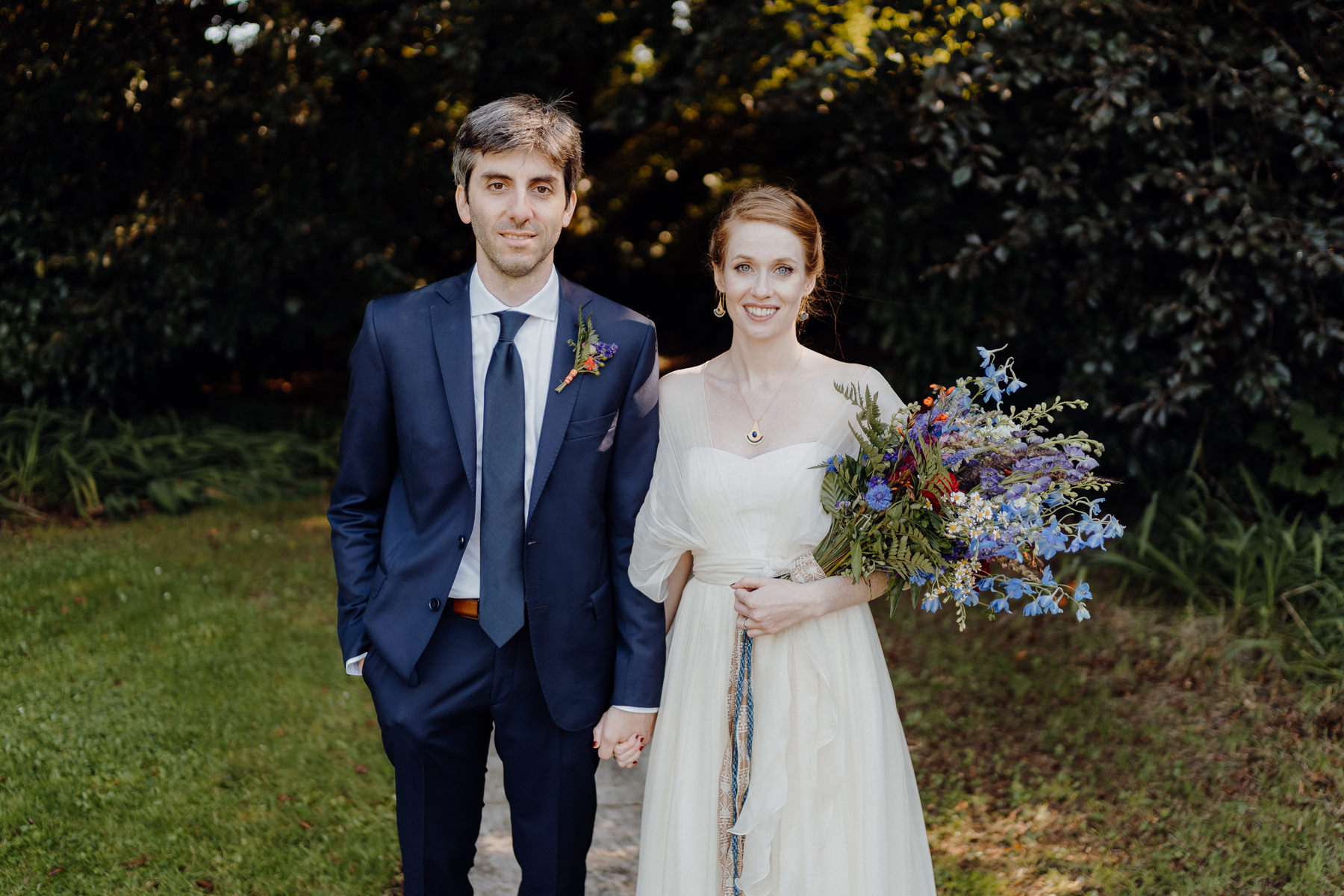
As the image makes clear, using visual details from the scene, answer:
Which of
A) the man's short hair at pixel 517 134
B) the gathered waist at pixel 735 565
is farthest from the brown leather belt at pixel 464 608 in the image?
the man's short hair at pixel 517 134

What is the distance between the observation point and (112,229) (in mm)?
6570

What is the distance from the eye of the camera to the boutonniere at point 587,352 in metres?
2.27

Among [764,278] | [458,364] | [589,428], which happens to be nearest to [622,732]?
[589,428]

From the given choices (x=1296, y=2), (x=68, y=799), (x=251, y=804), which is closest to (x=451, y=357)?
(x=251, y=804)

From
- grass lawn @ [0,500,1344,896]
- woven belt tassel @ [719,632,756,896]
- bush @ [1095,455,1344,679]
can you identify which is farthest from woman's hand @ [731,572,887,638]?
bush @ [1095,455,1344,679]

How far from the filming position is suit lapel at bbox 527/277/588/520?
2.22 m

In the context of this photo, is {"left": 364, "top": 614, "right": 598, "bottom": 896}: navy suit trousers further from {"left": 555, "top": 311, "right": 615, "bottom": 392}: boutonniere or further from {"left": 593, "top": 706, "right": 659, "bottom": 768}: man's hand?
{"left": 555, "top": 311, "right": 615, "bottom": 392}: boutonniere

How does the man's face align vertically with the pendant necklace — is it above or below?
above

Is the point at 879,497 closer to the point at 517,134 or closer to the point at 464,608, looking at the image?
the point at 464,608

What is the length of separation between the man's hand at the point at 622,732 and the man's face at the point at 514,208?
3.50 feet

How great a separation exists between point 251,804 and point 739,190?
2.78 meters

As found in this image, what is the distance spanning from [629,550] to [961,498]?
79 cm

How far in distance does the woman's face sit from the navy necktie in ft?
1.87

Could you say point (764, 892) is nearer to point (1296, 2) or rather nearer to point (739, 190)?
point (739, 190)
